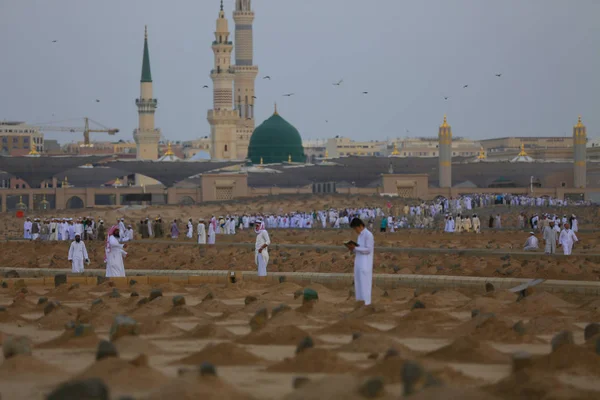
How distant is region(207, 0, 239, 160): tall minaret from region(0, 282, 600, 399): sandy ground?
60754mm

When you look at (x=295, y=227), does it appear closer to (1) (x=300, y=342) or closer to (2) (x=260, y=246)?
(2) (x=260, y=246)

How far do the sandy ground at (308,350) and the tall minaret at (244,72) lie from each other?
68.1m

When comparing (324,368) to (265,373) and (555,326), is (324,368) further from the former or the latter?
(555,326)

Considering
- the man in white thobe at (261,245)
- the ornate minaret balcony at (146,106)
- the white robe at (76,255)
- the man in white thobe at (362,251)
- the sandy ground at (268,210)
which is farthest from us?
the ornate minaret balcony at (146,106)

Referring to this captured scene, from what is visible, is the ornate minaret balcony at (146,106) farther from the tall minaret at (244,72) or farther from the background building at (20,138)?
the background building at (20,138)

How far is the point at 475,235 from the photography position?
26594 millimetres

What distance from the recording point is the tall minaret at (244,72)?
78.6 metres

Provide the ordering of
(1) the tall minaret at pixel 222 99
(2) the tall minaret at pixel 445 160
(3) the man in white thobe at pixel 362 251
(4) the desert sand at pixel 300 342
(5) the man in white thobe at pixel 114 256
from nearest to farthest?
(4) the desert sand at pixel 300 342 → (3) the man in white thobe at pixel 362 251 → (5) the man in white thobe at pixel 114 256 → (2) the tall minaret at pixel 445 160 → (1) the tall minaret at pixel 222 99

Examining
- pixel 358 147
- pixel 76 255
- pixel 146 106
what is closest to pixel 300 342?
pixel 76 255

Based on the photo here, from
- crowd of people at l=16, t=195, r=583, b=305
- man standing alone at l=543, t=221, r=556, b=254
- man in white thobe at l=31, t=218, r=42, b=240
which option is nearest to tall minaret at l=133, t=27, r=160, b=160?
crowd of people at l=16, t=195, r=583, b=305

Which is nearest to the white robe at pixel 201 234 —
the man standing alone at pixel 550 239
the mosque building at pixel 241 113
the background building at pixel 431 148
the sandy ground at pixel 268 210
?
the man standing alone at pixel 550 239

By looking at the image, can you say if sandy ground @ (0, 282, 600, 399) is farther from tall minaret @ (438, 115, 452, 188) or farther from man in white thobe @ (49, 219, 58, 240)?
tall minaret @ (438, 115, 452, 188)

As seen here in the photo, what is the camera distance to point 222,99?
239 feet

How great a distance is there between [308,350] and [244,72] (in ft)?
245
